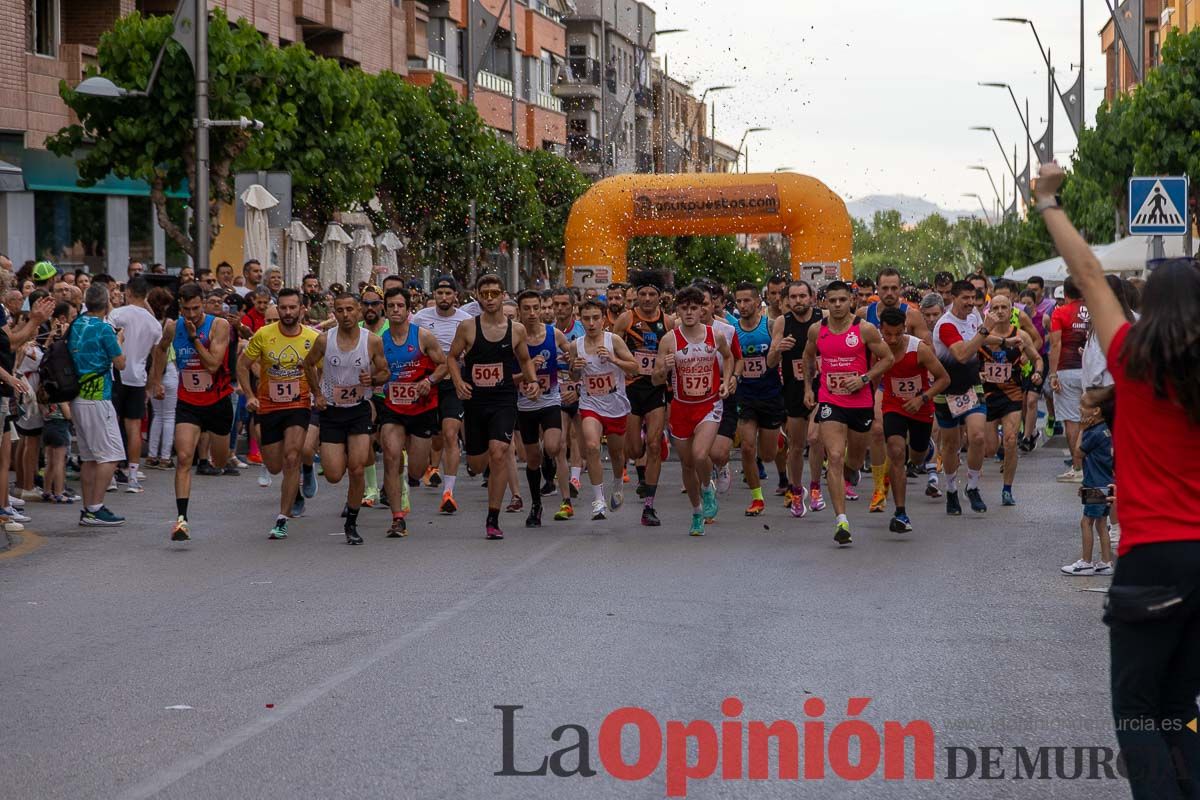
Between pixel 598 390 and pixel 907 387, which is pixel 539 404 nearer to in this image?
pixel 598 390

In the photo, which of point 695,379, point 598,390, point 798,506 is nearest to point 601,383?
point 598,390

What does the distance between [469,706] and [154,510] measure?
31.2 ft

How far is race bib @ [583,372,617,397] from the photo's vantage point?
51.2ft

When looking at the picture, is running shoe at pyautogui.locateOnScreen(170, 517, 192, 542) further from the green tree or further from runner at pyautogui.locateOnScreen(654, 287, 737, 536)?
the green tree

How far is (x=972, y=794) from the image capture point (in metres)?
6.20

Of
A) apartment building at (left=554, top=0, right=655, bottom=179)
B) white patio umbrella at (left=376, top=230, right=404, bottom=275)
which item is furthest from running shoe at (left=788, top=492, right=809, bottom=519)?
apartment building at (left=554, top=0, right=655, bottom=179)

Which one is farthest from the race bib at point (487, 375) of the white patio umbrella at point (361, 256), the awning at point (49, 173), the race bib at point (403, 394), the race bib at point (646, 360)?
the white patio umbrella at point (361, 256)

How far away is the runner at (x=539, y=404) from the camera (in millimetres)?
15320

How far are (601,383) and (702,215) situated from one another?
58.9 feet

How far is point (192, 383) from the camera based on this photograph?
1470 cm

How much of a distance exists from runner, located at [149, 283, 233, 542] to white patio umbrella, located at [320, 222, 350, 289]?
17475 millimetres

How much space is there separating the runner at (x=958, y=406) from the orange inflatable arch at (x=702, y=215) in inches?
621

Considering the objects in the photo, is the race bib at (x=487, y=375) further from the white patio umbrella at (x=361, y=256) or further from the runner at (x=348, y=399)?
the white patio umbrella at (x=361, y=256)

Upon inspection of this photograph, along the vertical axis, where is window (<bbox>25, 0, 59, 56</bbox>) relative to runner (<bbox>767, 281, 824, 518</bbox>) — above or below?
above
